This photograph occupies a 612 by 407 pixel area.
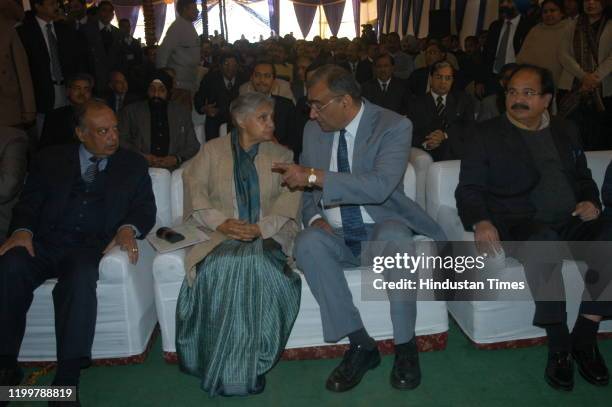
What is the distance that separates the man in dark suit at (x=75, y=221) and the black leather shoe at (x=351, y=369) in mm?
1107

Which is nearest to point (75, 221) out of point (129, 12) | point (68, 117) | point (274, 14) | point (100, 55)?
point (68, 117)

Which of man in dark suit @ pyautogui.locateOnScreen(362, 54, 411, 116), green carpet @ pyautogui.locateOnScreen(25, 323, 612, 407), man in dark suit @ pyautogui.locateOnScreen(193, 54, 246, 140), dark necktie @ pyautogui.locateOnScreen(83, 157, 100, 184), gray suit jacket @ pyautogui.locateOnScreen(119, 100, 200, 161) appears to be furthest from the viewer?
man in dark suit @ pyautogui.locateOnScreen(193, 54, 246, 140)

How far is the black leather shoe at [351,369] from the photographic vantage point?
2371 mm

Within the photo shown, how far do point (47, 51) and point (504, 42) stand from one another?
4785 millimetres

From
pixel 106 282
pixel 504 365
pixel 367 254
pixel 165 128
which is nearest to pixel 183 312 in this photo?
pixel 106 282

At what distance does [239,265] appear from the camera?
2.48 meters

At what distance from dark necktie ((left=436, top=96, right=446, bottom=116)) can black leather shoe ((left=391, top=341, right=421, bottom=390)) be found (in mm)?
2585

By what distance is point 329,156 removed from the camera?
2.74 metres

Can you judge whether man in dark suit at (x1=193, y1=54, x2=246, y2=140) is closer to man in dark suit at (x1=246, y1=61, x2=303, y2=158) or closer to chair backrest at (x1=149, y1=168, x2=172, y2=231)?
man in dark suit at (x1=246, y1=61, x2=303, y2=158)

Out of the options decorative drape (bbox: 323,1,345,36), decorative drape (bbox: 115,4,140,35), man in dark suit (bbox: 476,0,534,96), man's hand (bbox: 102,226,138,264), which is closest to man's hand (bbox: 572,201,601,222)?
man's hand (bbox: 102,226,138,264)

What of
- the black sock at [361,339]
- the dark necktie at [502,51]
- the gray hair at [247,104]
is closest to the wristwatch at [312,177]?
the gray hair at [247,104]

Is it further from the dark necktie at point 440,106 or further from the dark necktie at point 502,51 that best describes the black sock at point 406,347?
the dark necktie at point 502,51

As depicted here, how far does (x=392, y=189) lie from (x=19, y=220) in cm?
187

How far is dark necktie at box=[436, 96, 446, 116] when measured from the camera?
4.49m
